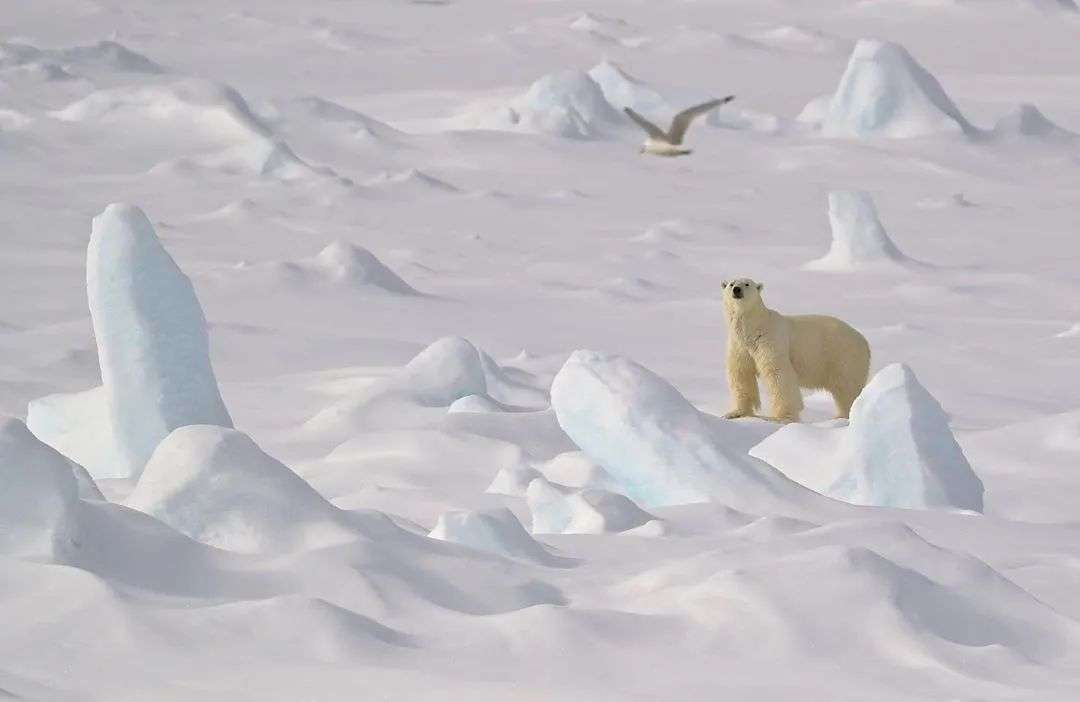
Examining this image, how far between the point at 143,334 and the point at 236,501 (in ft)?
8.53

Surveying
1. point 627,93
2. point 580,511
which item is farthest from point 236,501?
point 627,93

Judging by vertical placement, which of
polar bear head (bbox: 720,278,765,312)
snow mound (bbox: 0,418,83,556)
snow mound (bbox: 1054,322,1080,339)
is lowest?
snow mound (bbox: 1054,322,1080,339)

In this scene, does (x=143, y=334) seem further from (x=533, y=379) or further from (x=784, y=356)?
(x=533, y=379)

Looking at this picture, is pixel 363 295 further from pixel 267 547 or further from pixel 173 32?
pixel 173 32

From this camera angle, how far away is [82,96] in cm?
2608

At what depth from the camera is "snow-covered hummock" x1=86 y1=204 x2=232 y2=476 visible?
6.77 meters

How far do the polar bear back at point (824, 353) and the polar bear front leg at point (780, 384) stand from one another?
0.22 meters

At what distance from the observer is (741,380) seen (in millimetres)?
8828

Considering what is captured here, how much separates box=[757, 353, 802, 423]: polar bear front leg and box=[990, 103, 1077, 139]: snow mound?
16324 mm

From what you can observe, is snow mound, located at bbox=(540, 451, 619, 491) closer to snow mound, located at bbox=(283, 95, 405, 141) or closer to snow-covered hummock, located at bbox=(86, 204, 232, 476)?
snow-covered hummock, located at bbox=(86, 204, 232, 476)

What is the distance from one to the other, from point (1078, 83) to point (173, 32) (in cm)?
1630

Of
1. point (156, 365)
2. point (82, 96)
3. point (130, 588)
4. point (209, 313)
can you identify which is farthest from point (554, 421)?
point (82, 96)

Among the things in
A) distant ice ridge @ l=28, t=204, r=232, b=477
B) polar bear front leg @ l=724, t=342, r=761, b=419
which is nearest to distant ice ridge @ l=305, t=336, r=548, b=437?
polar bear front leg @ l=724, t=342, r=761, b=419

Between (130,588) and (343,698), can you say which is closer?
(343,698)
